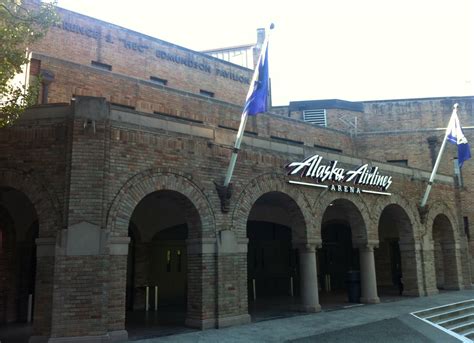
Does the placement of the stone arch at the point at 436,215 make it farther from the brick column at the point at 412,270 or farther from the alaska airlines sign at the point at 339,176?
the alaska airlines sign at the point at 339,176

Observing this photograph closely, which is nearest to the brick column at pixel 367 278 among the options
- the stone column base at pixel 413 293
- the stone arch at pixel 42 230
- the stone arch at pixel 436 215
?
the stone column base at pixel 413 293

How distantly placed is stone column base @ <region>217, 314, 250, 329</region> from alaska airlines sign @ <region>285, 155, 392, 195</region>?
4.90 meters

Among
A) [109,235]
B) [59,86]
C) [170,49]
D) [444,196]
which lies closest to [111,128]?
[109,235]

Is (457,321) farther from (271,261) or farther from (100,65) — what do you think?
(100,65)

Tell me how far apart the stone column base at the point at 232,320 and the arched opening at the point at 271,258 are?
5300 mm

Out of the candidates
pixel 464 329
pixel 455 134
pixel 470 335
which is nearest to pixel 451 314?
pixel 464 329

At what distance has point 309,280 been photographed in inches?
622

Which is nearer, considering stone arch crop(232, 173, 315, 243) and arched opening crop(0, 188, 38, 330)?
stone arch crop(232, 173, 315, 243)

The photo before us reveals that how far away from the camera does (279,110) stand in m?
31.9

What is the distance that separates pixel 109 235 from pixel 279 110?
73.6 feet

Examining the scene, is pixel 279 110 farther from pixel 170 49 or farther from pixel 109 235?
pixel 109 235

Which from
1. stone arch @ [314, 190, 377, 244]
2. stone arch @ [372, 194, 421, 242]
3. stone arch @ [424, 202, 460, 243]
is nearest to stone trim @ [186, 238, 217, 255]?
stone arch @ [314, 190, 377, 244]

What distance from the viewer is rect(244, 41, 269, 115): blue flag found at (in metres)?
13.7

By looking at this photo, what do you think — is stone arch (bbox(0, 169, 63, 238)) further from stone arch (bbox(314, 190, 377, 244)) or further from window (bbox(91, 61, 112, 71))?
stone arch (bbox(314, 190, 377, 244))
